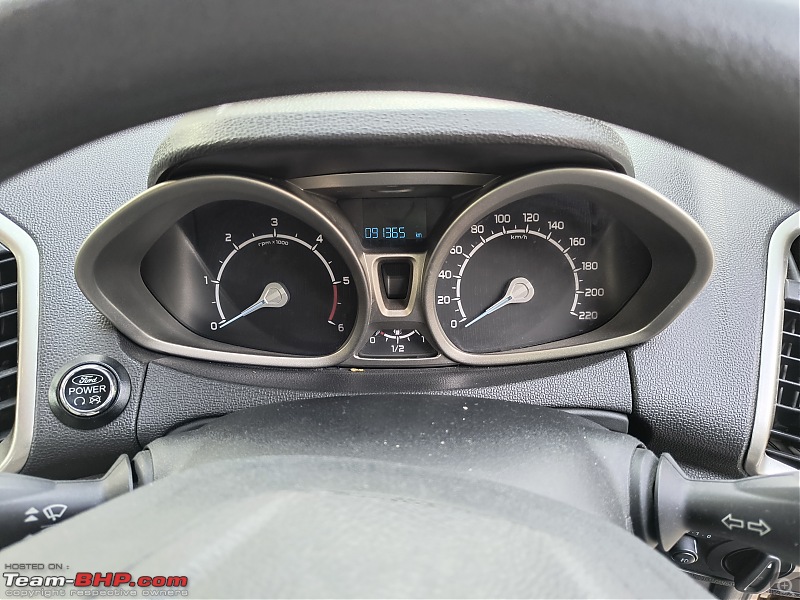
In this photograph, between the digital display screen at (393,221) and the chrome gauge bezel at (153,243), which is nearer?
the chrome gauge bezel at (153,243)

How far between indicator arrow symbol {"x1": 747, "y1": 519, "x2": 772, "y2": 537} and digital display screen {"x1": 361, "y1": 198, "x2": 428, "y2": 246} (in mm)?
915

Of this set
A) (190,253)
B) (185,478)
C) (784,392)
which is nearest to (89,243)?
(190,253)

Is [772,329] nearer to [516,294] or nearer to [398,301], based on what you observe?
[516,294]

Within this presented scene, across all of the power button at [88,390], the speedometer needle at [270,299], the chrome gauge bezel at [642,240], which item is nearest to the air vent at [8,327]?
the power button at [88,390]

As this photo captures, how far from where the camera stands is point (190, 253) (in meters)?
1.71

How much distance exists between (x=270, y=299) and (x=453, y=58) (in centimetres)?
118

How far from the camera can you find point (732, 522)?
110cm

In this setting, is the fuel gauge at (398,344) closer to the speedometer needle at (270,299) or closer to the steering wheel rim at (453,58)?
the speedometer needle at (270,299)

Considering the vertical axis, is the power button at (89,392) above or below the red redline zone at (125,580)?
below

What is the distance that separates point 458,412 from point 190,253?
0.81 meters

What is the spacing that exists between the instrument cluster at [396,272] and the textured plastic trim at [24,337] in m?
0.21

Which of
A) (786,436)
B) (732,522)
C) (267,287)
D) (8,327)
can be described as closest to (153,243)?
(267,287)

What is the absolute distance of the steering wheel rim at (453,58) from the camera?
0.57m

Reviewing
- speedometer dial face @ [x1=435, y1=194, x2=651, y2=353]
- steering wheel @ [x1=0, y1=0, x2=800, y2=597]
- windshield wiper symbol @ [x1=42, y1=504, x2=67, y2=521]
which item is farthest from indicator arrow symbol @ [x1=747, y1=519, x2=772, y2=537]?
windshield wiper symbol @ [x1=42, y1=504, x2=67, y2=521]
